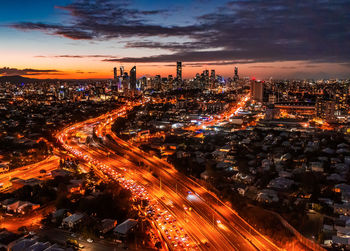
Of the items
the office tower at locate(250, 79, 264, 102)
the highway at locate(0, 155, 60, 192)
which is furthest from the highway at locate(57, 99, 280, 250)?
the office tower at locate(250, 79, 264, 102)

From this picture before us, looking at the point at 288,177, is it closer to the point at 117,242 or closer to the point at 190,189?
the point at 190,189

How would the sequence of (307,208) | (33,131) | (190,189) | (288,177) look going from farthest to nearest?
(33,131) → (288,177) → (190,189) → (307,208)

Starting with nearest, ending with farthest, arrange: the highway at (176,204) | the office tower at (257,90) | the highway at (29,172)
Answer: the highway at (176,204) → the highway at (29,172) → the office tower at (257,90)

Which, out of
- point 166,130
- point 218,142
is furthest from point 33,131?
point 218,142

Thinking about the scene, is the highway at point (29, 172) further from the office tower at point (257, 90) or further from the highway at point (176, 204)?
the office tower at point (257, 90)

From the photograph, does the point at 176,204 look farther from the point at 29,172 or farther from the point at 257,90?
the point at 257,90

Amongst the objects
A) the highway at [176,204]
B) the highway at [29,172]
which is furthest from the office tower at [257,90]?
the highway at [29,172]

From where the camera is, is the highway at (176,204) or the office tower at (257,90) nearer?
the highway at (176,204)

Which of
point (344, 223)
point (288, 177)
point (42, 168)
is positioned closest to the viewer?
point (344, 223)

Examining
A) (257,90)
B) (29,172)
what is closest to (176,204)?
(29,172)
